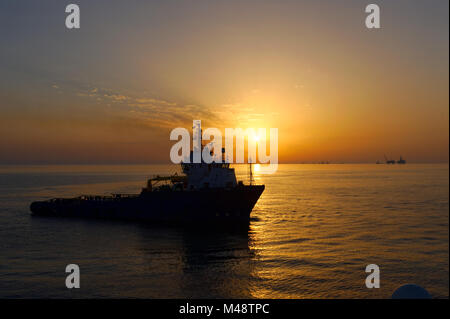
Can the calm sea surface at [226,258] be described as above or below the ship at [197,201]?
below

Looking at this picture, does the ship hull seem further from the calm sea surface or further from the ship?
the calm sea surface

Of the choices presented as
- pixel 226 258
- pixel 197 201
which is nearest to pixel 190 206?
pixel 197 201

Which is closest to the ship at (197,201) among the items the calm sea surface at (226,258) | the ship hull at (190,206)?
the ship hull at (190,206)

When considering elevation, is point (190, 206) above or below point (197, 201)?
below

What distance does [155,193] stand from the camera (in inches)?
1885

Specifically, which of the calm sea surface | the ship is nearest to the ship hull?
the ship

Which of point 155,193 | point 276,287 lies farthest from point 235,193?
point 276,287

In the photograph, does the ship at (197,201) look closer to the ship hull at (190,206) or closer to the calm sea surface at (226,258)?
the ship hull at (190,206)

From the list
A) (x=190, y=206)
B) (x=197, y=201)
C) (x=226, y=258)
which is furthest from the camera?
(x=190, y=206)

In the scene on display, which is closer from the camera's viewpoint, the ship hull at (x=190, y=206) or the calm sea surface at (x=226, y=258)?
the calm sea surface at (x=226, y=258)

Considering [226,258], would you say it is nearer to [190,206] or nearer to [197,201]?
[197,201]

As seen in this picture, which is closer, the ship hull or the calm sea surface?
the calm sea surface
